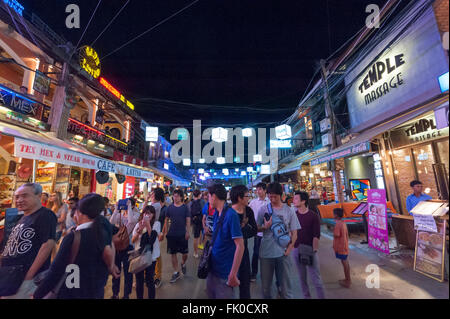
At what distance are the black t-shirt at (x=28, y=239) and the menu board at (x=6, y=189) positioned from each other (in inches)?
313

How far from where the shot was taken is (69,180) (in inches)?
414

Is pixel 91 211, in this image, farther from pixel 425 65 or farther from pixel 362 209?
pixel 425 65

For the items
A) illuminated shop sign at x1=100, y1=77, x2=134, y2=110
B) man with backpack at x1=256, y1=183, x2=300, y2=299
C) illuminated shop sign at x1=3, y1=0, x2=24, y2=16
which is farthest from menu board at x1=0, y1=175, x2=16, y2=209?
man with backpack at x1=256, y1=183, x2=300, y2=299

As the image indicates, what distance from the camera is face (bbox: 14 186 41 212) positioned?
7.99 feet

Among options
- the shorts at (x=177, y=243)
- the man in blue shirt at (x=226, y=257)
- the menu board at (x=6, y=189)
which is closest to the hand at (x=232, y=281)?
the man in blue shirt at (x=226, y=257)

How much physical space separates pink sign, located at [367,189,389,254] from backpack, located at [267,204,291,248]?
406 cm

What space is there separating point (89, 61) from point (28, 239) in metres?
12.5

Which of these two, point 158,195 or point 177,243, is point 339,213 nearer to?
point 177,243

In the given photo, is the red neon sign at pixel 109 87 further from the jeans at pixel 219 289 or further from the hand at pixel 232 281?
the hand at pixel 232 281

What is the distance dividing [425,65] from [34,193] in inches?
341

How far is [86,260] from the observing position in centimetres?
179

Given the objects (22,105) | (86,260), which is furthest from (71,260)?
(22,105)

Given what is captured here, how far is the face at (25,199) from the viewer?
2.44m

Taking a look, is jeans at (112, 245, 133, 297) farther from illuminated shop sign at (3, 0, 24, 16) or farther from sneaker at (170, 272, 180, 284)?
illuminated shop sign at (3, 0, 24, 16)
